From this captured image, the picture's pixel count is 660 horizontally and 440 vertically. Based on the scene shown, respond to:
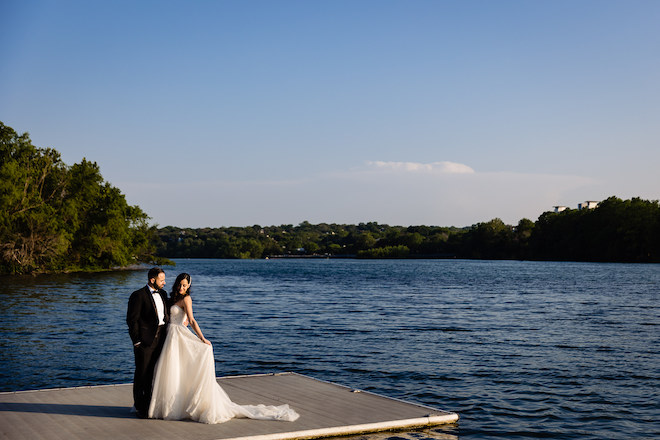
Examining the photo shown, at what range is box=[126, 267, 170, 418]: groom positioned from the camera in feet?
30.2

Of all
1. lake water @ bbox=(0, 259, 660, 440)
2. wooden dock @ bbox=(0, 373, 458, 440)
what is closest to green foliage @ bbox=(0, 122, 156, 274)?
lake water @ bbox=(0, 259, 660, 440)

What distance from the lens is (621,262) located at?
439 ft

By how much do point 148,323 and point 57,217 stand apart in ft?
213

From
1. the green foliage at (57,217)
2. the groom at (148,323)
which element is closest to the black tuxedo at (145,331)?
the groom at (148,323)

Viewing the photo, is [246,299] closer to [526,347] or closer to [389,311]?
[389,311]

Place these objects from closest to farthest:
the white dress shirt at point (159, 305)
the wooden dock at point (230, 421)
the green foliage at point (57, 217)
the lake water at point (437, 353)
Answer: the wooden dock at point (230, 421)
the white dress shirt at point (159, 305)
the lake water at point (437, 353)
the green foliage at point (57, 217)

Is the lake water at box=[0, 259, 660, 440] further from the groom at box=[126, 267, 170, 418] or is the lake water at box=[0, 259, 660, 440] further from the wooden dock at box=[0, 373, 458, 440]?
the groom at box=[126, 267, 170, 418]

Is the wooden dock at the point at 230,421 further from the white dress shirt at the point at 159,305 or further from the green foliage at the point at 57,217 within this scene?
the green foliage at the point at 57,217

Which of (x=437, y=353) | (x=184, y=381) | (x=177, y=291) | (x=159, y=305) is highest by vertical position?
(x=177, y=291)

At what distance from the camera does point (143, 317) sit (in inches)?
366

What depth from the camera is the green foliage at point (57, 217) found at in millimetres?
61375

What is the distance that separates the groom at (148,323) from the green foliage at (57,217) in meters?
55.8

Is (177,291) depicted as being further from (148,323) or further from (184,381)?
(184,381)

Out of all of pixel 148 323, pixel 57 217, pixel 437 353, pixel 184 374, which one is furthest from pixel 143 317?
pixel 57 217
